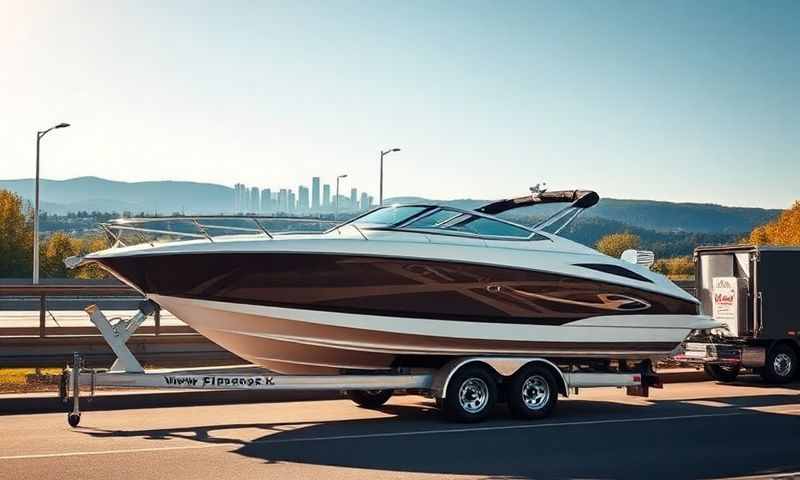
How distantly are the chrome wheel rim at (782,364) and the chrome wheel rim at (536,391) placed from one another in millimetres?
7206

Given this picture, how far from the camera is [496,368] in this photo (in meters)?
14.2

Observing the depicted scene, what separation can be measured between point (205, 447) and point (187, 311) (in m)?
2.14

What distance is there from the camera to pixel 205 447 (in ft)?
37.6

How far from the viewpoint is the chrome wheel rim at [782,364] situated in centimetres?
1977

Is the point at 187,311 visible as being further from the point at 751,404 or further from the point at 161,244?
the point at 751,404

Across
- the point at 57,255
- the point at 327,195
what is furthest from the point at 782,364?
the point at 327,195

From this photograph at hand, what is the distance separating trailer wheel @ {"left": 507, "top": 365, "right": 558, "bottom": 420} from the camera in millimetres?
14359

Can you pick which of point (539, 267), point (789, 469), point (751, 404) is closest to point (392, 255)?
point (539, 267)

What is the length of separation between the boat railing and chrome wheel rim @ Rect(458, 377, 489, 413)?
3121mm

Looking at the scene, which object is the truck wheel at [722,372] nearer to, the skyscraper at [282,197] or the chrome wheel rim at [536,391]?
the chrome wheel rim at [536,391]

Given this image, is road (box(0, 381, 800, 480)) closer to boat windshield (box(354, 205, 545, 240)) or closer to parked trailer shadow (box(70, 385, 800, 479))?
parked trailer shadow (box(70, 385, 800, 479))

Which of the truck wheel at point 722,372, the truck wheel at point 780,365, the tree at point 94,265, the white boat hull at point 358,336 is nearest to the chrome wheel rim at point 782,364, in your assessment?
the truck wheel at point 780,365

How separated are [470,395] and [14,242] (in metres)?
67.4

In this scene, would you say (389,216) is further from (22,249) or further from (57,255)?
(22,249)
